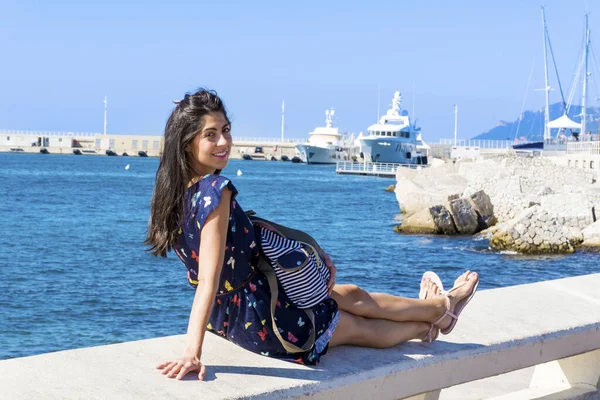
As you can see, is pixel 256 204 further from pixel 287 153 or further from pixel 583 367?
pixel 287 153

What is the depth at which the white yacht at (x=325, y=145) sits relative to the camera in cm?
7594

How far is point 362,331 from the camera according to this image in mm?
2436

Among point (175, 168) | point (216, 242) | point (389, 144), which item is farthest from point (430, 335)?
point (389, 144)

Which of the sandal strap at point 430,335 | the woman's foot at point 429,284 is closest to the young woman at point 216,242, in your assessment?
the sandal strap at point 430,335

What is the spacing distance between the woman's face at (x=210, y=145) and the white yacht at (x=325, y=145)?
73.0m

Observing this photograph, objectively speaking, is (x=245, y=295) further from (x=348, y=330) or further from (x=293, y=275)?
(x=348, y=330)

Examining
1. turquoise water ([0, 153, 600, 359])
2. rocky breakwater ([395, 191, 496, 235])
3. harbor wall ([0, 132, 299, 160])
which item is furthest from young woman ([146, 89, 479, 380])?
harbor wall ([0, 132, 299, 160])

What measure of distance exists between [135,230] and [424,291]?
53.2ft

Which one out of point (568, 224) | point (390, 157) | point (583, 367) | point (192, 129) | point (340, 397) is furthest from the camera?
point (390, 157)

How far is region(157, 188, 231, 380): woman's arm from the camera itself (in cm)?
210

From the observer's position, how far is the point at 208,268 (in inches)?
83.8

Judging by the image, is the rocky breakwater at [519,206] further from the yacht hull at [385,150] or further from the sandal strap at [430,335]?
the yacht hull at [385,150]

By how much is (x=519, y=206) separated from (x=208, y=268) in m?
14.7

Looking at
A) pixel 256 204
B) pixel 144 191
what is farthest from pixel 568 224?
pixel 144 191
